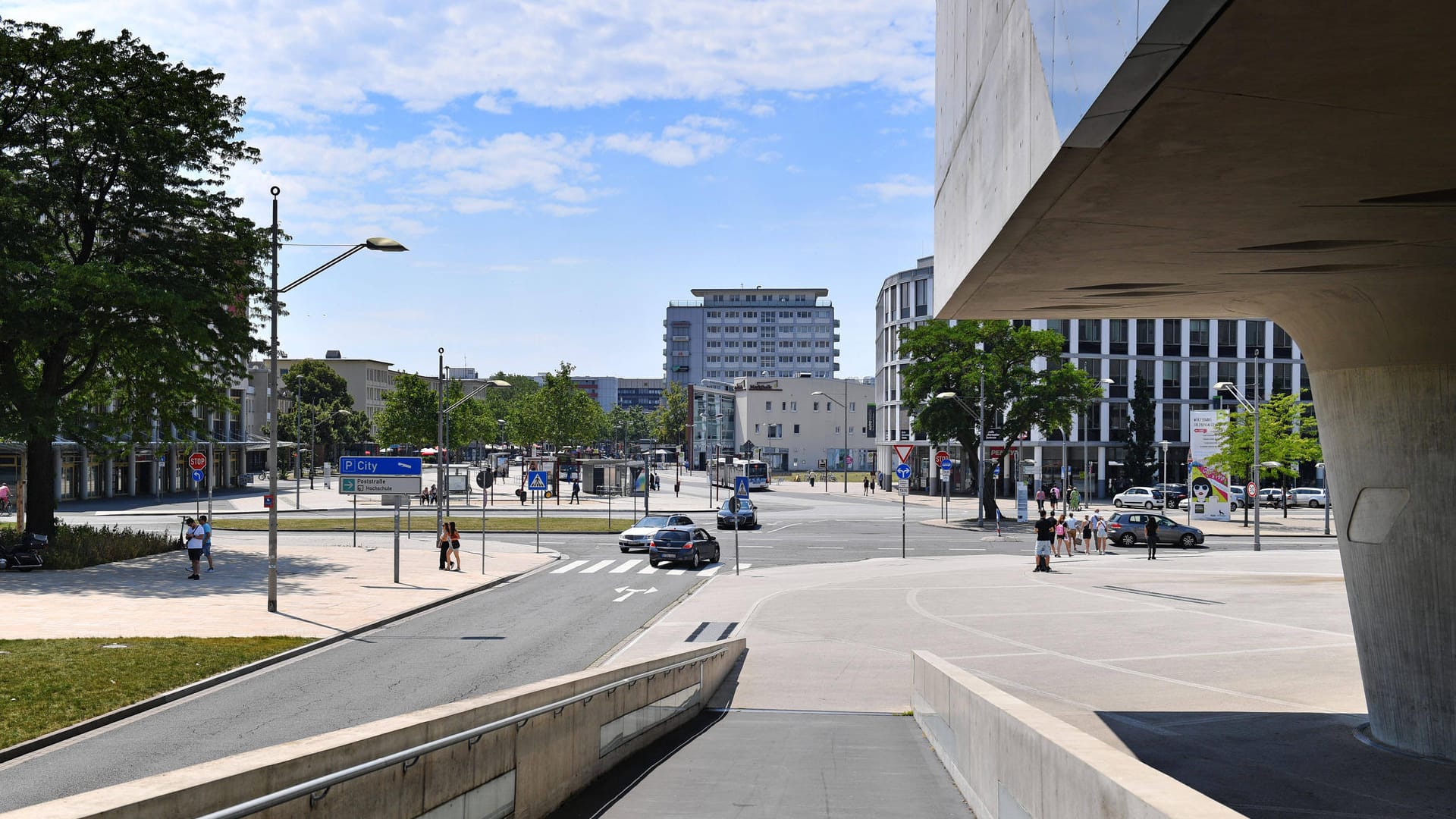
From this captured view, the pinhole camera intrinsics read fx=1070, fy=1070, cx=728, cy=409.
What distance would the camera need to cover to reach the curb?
12570 millimetres

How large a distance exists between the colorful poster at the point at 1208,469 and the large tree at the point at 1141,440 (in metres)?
23.5

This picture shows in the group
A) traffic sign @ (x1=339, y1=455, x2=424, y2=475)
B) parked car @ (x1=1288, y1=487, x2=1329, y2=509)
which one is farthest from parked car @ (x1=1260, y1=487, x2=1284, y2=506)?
traffic sign @ (x1=339, y1=455, x2=424, y2=475)

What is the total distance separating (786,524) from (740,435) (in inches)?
3469

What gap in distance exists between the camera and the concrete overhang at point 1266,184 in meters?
5.38

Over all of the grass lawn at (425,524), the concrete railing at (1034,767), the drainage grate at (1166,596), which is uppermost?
the concrete railing at (1034,767)

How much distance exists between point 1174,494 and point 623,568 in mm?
50686

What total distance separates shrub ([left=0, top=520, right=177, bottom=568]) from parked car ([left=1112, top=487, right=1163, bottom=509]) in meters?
55.3

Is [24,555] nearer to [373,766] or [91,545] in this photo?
[91,545]

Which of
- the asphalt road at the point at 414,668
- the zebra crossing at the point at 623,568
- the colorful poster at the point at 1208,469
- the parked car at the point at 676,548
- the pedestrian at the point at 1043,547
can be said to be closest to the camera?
the asphalt road at the point at 414,668

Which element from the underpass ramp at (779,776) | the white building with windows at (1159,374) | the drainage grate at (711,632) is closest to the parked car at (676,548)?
the drainage grate at (711,632)

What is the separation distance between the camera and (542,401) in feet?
306

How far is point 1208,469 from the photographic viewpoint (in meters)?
58.6

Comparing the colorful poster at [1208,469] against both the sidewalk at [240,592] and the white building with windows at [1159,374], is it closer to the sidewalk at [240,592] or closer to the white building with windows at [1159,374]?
the white building with windows at [1159,374]

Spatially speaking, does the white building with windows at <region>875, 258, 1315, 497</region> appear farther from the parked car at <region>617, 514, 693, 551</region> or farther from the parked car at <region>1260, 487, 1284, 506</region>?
the parked car at <region>617, 514, 693, 551</region>
